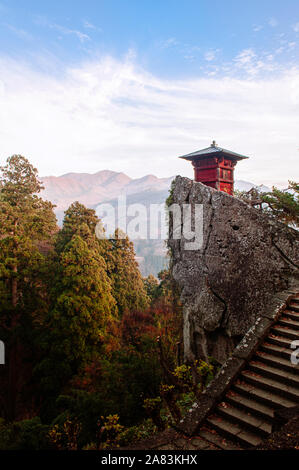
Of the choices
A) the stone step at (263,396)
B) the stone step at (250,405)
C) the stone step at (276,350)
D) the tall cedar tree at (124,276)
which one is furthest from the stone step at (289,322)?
the tall cedar tree at (124,276)

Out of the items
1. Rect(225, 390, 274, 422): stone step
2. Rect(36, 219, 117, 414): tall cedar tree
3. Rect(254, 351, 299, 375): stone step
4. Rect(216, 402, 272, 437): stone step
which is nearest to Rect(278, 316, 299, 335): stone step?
Rect(254, 351, 299, 375): stone step

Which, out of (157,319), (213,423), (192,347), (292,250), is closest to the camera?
(213,423)

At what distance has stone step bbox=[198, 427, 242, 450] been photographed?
4301 mm

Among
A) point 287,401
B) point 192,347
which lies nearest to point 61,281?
point 192,347

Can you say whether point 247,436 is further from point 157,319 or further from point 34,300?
Answer: point 34,300

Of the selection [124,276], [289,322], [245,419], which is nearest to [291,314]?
[289,322]

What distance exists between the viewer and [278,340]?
5.71 meters

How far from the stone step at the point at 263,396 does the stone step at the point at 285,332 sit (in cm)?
130

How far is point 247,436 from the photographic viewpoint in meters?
4.39

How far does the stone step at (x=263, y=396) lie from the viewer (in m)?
4.61

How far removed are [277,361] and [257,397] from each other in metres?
0.81

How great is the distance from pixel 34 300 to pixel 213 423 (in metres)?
12.8

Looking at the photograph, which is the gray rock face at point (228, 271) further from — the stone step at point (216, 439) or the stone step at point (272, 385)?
the stone step at point (216, 439)

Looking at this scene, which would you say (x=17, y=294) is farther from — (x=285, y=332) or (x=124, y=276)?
(x=285, y=332)
